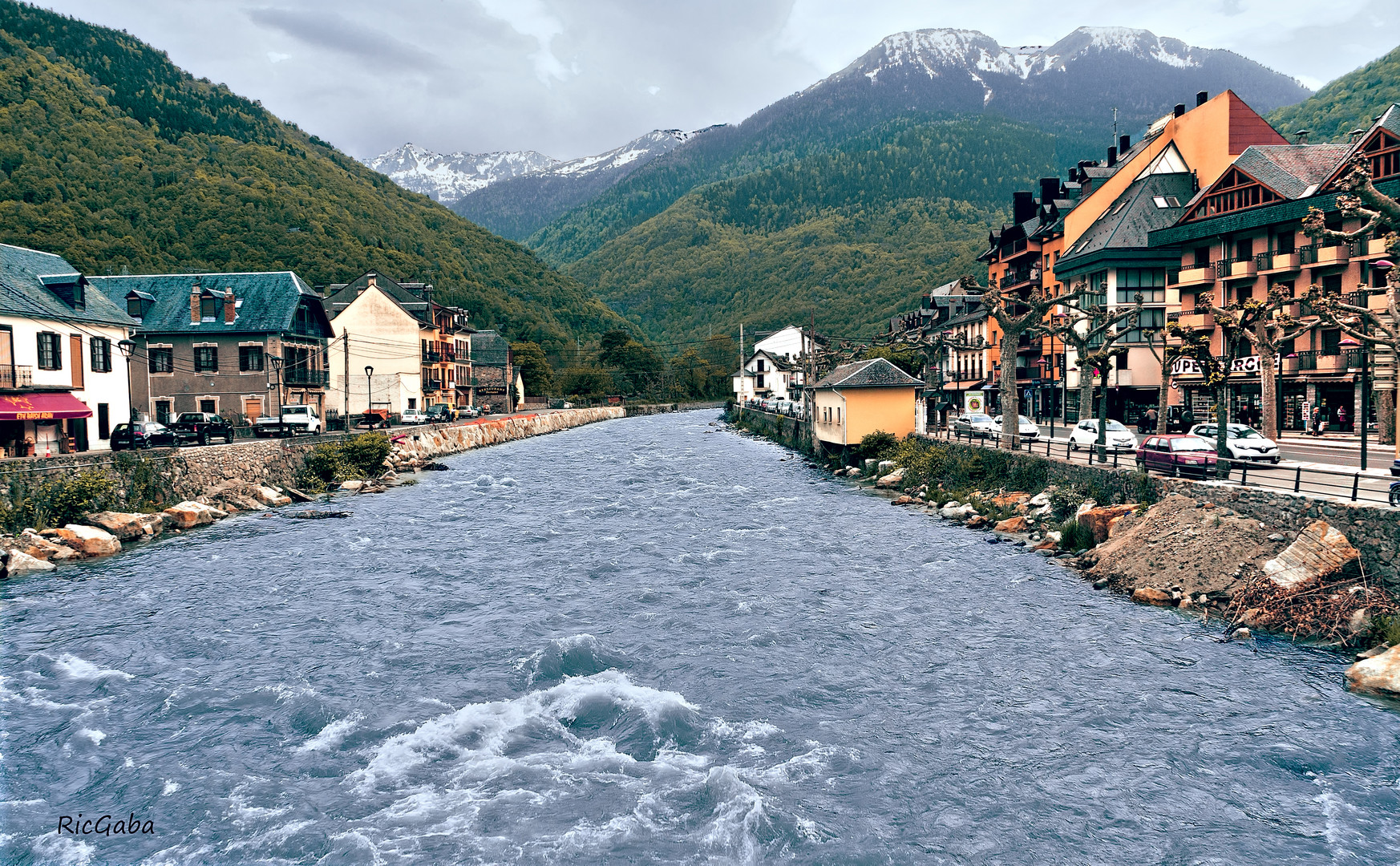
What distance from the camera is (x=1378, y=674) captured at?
1488 cm

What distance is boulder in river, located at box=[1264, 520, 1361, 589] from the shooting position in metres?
18.3

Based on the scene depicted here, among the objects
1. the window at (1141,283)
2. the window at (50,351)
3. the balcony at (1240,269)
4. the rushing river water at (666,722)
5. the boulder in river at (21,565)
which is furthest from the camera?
the window at (1141,283)

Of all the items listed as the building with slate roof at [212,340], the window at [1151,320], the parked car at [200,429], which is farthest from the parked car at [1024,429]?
the building with slate roof at [212,340]

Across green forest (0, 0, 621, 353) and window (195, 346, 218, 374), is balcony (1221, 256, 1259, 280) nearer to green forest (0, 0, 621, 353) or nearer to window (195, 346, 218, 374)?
window (195, 346, 218, 374)

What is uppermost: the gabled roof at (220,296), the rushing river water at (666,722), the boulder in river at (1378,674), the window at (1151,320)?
the gabled roof at (220,296)

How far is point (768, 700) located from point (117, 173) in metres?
119

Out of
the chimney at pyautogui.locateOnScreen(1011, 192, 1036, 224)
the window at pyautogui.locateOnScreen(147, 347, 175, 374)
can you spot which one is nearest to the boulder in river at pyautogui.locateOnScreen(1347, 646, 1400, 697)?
the window at pyautogui.locateOnScreen(147, 347, 175, 374)

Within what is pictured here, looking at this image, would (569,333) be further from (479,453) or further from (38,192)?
(479,453)

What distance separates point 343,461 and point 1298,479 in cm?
4494

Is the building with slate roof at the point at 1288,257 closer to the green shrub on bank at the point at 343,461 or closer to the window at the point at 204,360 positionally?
the green shrub on bank at the point at 343,461

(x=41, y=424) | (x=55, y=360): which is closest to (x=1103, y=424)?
(x=41, y=424)

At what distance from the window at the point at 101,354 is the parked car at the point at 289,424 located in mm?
9020

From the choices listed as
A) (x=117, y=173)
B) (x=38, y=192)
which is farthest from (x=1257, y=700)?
(x=117, y=173)

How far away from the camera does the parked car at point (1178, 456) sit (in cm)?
2522
